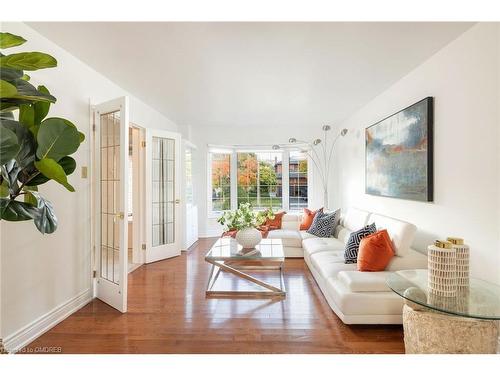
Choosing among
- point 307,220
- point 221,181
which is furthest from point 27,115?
point 221,181

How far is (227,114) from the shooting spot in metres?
5.26

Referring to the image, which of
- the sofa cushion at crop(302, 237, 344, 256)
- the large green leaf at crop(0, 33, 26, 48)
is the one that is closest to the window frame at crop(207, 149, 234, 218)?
the sofa cushion at crop(302, 237, 344, 256)

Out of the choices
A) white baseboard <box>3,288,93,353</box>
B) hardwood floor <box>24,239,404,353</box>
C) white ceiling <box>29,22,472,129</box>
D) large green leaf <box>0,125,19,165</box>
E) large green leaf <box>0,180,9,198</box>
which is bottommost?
hardwood floor <box>24,239,404,353</box>

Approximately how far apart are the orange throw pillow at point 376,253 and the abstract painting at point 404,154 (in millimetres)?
635

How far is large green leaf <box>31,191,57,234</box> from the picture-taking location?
4.73ft

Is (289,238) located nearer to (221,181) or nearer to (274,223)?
(274,223)

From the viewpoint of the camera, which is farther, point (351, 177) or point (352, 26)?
point (351, 177)

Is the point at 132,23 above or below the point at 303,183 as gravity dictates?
above

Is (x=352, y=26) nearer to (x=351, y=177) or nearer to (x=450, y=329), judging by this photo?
(x=450, y=329)

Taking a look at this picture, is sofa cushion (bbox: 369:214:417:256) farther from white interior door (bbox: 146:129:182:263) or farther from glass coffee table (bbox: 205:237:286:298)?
white interior door (bbox: 146:129:182:263)

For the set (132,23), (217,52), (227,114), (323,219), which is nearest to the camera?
(132,23)

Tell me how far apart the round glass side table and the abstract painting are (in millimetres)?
1302
